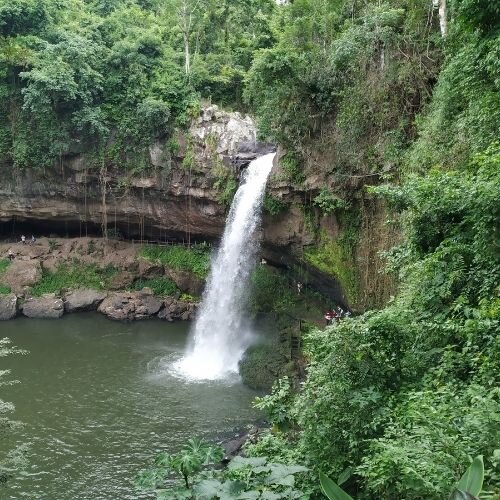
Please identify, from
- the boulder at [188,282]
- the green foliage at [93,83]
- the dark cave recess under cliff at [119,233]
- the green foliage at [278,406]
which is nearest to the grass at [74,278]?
the dark cave recess under cliff at [119,233]

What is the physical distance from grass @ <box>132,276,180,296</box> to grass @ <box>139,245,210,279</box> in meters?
0.68

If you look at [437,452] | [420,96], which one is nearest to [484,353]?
[437,452]

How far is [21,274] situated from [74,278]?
6.79 ft

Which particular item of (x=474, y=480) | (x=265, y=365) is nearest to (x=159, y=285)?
(x=265, y=365)

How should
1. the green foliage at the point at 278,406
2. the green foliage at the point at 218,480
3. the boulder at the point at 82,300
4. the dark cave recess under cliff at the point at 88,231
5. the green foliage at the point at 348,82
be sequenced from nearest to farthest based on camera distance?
the green foliage at the point at 218,480, the green foliage at the point at 278,406, the green foliage at the point at 348,82, the boulder at the point at 82,300, the dark cave recess under cliff at the point at 88,231

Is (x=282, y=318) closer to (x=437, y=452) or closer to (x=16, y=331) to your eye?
(x=16, y=331)

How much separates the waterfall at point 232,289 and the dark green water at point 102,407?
950 mm

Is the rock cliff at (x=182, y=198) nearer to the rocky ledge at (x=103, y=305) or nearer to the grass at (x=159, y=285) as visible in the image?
the grass at (x=159, y=285)

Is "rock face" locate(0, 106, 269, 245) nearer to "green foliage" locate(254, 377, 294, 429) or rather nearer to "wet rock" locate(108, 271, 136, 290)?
"wet rock" locate(108, 271, 136, 290)

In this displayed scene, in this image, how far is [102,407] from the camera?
39.7 feet

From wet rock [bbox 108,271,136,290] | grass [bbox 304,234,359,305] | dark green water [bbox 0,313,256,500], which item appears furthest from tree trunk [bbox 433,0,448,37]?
wet rock [bbox 108,271,136,290]

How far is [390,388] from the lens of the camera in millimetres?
5164

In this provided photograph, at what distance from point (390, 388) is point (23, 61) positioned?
19122 millimetres

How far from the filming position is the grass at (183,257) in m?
20.4
